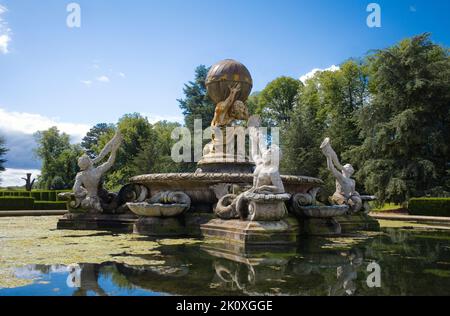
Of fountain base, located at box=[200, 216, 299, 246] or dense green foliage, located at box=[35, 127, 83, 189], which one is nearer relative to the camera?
fountain base, located at box=[200, 216, 299, 246]

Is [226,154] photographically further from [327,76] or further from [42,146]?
[42,146]

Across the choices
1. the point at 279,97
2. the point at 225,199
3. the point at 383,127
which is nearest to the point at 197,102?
the point at 279,97

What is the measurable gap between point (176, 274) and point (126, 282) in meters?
0.72

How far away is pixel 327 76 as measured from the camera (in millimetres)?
39188

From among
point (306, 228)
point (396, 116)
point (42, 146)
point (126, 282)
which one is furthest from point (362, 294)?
point (42, 146)

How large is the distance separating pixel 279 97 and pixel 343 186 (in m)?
34.5

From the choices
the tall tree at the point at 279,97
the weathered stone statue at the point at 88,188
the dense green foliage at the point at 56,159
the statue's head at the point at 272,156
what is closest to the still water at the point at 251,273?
the statue's head at the point at 272,156

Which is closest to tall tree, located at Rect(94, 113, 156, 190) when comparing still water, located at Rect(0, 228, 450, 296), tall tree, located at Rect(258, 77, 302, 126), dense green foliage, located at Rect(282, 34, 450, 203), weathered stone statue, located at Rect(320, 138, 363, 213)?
tall tree, located at Rect(258, 77, 302, 126)

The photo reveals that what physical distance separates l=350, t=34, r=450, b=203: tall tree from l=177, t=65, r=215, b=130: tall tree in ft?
56.5

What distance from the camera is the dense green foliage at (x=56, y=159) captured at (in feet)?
177

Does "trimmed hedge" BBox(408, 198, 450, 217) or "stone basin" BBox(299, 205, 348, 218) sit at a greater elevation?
"stone basin" BBox(299, 205, 348, 218)

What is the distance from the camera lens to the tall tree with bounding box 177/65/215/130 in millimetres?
41375

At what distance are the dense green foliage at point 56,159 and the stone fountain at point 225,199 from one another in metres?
43.7

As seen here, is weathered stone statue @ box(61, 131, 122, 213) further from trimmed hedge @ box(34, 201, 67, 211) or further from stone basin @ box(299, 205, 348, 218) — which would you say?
trimmed hedge @ box(34, 201, 67, 211)
